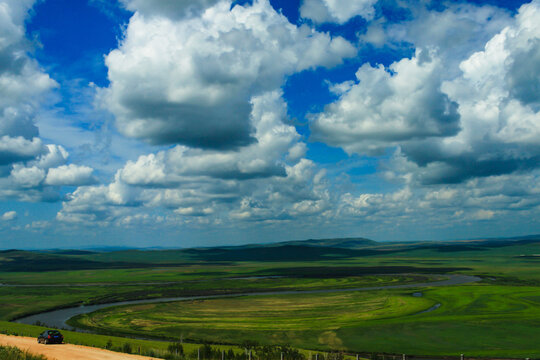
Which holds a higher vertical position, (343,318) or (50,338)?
(50,338)

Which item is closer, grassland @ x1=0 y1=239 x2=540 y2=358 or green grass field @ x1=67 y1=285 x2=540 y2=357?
green grass field @ x1=67 y1=285 x2=540 y2=357

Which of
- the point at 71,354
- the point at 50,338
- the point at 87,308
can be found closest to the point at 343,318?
the point at 50,338

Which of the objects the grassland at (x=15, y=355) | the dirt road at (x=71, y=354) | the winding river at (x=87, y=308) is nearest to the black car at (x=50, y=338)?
the dirt road at (x=71, y=354)

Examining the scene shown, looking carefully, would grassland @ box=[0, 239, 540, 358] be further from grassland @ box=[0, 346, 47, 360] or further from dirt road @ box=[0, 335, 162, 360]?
grassland @ box=[0, 346, 47, 360]

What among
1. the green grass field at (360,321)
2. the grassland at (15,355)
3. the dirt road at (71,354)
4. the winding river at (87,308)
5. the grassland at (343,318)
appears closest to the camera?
the grassland at (15,355)

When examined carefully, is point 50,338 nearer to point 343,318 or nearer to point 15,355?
point 15,355

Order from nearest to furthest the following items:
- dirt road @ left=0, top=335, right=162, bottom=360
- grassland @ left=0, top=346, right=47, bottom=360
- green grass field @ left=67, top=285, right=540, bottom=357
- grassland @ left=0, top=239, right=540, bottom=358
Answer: grassland @ left=0, top=346, right=47, bottom=360
dirt road @ left=0, top=335, right=162, bottom=360
green grass field @ left=67, top=285, right=540, bottom=357
grassland @ left=0, top=239, right=540, bottom=358

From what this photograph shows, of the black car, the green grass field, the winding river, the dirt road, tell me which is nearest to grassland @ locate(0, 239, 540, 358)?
the green grass field

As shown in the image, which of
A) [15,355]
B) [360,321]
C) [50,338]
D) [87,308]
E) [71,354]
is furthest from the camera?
[87,308]

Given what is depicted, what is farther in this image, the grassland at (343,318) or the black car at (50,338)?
the grassland at (343,318)

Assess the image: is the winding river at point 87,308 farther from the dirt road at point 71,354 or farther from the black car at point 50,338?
the dirt road at point 71,354

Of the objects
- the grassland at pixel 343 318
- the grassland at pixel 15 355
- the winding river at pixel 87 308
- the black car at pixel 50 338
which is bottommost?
the winding river at pixel 87 308

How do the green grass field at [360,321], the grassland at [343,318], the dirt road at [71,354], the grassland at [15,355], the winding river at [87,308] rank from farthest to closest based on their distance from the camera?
the winding river at [87,308]
the grassland at [343,318]
the green grass field at [360,321]
the dirt road at [71,354]
the grassland at [15,355]
